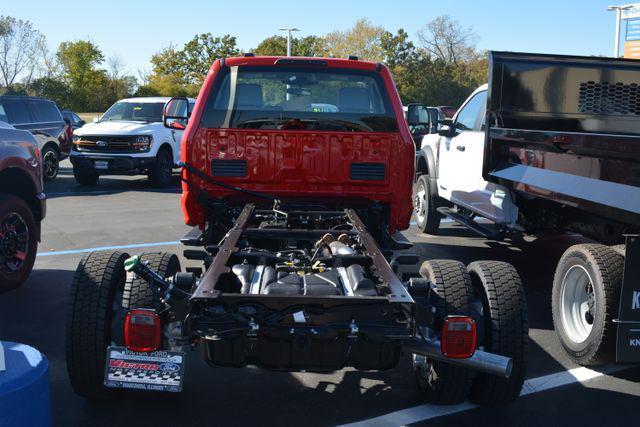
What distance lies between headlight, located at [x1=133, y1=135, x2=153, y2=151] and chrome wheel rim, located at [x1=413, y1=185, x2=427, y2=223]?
6885 millimetres

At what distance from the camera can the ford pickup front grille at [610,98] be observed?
20.1 ft

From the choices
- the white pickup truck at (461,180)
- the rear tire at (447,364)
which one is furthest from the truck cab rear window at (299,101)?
the rear tire at (447,364)

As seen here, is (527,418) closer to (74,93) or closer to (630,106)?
(630,106)

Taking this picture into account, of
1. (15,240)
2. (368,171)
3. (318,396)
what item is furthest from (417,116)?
(15,240)

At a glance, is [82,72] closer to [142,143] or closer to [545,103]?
[142,143]

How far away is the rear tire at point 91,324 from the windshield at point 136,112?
1193 centimetres

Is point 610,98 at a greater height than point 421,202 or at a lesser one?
greater

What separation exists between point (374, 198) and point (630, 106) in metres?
2.58

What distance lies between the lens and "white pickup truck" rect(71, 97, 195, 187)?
14000 mm

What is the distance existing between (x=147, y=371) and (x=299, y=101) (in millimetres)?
3203

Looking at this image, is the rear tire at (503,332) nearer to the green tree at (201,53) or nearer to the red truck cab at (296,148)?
the red truck cab at (296,148)

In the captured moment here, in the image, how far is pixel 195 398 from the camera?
12.9 ft

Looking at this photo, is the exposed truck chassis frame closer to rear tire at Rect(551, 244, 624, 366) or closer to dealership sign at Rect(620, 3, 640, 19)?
rear tire at Rect(551, 244, 624, 366)

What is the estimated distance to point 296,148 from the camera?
5.60 meters
